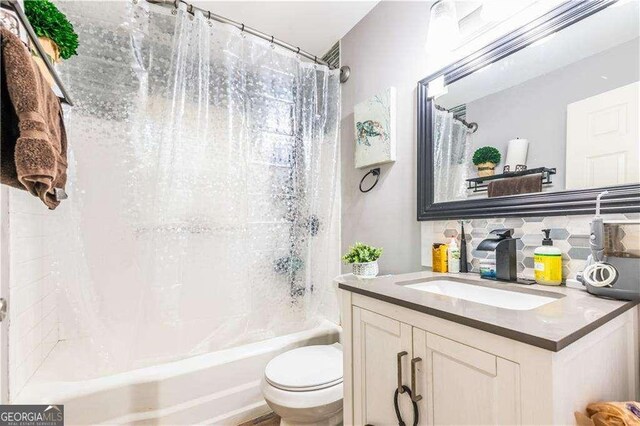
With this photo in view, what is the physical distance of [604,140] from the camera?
2.84 feet

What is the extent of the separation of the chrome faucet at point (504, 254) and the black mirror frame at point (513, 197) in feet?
0.36

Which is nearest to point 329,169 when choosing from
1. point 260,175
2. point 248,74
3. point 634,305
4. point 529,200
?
point 260,175

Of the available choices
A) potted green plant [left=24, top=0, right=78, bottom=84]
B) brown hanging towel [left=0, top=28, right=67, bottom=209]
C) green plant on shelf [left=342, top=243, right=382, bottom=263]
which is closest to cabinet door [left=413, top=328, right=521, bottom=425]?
green plant on shelf [left=342, top=243, right=382, bottom=263]

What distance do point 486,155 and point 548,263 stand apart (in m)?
0.48

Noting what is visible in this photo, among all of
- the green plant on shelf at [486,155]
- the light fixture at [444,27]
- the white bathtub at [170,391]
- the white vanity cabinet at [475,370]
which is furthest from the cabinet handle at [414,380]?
the light fixture at [444,27]

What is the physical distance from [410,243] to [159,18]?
174 cm

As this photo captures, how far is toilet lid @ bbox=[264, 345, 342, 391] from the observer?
3.85 ft

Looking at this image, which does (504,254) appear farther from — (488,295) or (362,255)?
(362,255)

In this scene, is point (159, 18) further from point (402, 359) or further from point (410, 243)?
point (402, 359)

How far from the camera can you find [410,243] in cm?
153

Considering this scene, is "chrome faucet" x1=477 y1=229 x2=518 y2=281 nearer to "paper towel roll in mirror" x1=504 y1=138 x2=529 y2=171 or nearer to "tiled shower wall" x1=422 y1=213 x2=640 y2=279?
"tiled shower wall" x1=422 y1=213 x2=640 y2=279

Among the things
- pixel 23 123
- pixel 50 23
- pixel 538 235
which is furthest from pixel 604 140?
pixel 50 23

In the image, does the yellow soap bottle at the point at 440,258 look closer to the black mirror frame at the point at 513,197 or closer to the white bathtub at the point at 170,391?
the black mirror frame at the point at 513,197

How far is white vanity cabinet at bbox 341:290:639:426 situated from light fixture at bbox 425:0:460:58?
1.18 m
